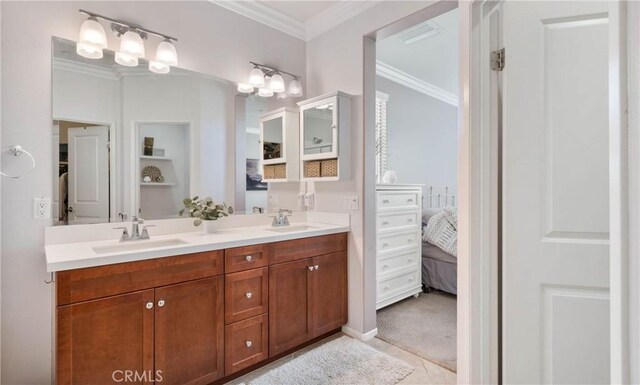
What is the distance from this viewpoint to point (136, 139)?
2098 millimetres

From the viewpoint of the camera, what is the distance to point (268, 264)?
2080 millimetres

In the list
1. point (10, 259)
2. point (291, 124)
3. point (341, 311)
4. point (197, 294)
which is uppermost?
point (291, 124)

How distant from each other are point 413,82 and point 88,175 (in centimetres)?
394

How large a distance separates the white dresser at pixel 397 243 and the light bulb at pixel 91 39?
2238mm

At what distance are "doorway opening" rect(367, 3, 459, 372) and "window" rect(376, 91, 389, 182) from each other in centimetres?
1

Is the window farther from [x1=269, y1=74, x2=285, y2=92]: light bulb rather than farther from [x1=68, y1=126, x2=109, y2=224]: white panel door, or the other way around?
[x1=68, y1=126, x2=109, y2=224]: white panel door

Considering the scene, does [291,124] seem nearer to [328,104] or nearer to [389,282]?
[328,104]

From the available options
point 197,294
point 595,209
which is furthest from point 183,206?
point 595,209

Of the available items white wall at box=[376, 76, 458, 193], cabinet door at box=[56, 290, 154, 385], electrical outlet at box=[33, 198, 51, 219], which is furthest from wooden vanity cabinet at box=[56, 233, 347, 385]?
white wall at box=[376, 76, 458, 193]

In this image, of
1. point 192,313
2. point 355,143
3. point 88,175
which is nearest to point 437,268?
point 355,143

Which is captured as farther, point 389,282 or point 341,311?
point 389,282

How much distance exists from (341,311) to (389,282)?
704 mm

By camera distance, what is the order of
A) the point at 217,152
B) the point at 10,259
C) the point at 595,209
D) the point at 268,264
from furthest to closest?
the point at 217,152
the point at 268,264
the point at 10,259
the point at 595,209

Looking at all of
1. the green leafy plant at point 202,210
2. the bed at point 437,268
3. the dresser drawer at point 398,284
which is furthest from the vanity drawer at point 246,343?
the bed at point 437,268
